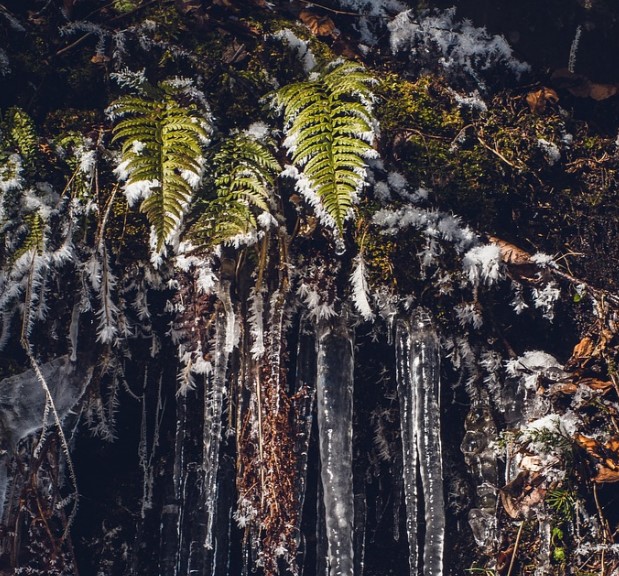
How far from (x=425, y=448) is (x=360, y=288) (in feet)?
2.49

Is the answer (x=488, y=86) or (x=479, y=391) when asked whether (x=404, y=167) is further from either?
(x=479, y=391)

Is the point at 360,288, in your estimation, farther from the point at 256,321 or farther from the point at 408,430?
the point at 408,430

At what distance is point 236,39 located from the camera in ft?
11.5

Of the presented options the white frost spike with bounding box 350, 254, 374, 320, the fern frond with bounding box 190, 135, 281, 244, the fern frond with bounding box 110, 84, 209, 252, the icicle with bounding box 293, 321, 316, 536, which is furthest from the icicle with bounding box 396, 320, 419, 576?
the fern frond with bounding box 110, 84, 209, 252

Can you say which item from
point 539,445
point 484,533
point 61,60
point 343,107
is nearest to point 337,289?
point 343,107

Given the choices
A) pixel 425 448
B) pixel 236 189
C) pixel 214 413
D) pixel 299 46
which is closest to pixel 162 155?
pixel 236 189

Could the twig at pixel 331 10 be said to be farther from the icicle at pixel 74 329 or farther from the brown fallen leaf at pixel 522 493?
the brown fallen leaf at pixel 522 493

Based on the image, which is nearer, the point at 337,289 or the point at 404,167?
the point at 337,289

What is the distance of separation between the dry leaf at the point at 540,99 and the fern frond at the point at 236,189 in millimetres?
1511

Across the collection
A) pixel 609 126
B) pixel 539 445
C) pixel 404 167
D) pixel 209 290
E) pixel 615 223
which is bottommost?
pixel 539 445

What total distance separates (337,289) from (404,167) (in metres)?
0.73

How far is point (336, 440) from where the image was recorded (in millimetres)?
2951

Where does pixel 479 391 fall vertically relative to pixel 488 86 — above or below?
below

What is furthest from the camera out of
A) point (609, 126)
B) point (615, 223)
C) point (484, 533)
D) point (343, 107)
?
point (609, 126)
